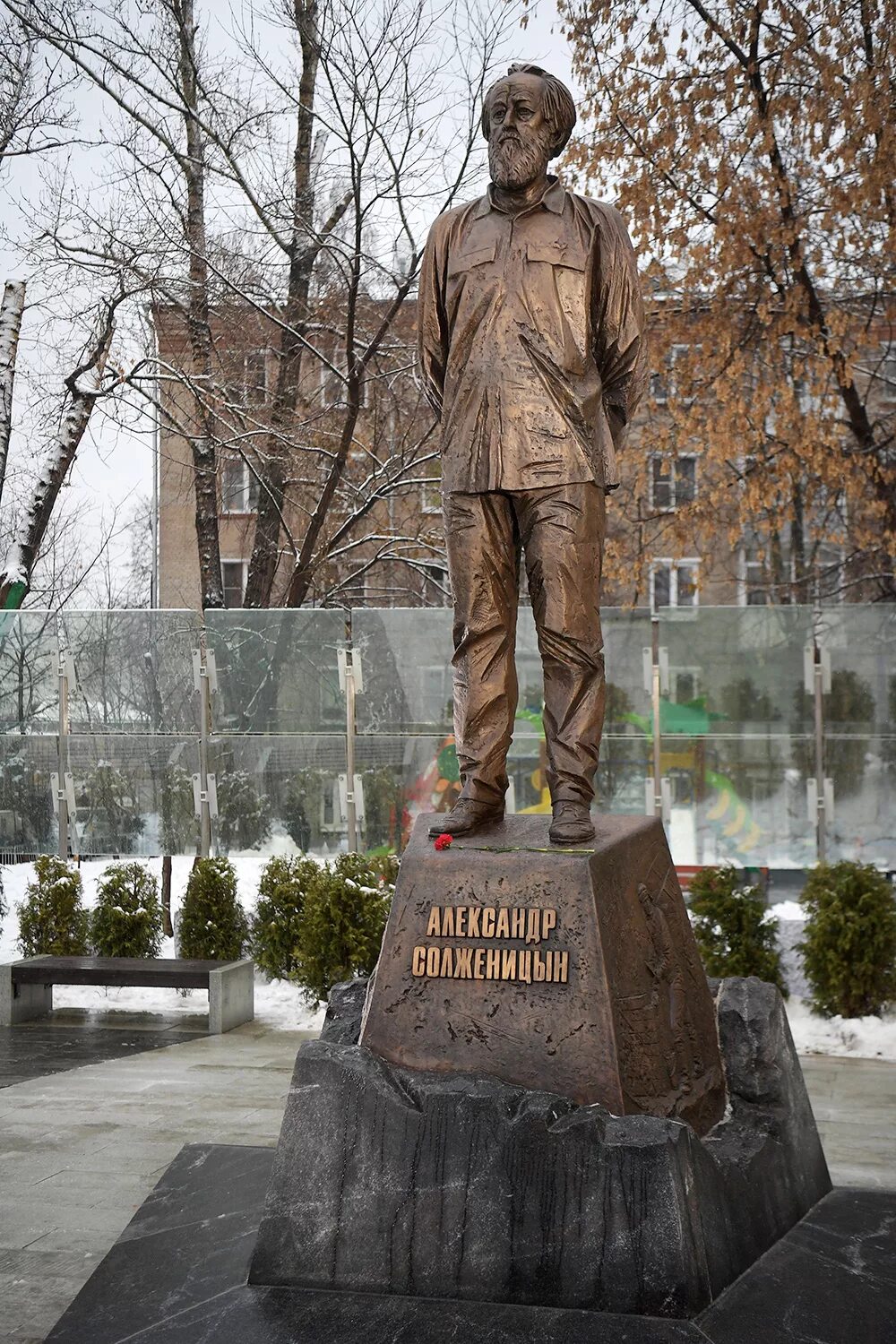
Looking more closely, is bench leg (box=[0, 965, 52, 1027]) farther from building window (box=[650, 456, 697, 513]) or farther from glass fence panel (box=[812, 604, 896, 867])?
building window (box=[650, 456, 697, 513])

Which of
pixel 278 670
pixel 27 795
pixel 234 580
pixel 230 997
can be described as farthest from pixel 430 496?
pixel 234 580

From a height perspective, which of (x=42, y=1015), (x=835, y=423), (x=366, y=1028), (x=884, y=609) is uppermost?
(x=835, y=423)

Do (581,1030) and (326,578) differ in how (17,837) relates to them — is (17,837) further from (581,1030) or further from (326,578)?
(581,1030)

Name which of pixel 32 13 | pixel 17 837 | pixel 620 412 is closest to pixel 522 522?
pixel 620 412

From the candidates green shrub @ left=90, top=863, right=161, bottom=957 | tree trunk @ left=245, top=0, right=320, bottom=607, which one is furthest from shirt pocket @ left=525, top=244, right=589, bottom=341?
tree trunk @ left=245, top=0, right=320, bottom=607

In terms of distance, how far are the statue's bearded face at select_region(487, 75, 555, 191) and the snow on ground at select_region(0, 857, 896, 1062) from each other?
16.4 ft

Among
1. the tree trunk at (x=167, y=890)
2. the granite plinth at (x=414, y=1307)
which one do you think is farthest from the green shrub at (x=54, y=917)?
the granite plinth at (x=414, y=1307)

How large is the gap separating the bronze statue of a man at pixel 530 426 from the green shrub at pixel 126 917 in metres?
5.91

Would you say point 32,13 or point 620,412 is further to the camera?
point 32,13

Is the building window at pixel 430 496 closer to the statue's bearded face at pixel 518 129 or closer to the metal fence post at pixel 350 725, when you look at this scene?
the metal fence post at pixel 350 725

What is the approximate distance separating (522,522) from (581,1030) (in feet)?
5.08

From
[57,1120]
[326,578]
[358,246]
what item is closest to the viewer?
[57,1120]

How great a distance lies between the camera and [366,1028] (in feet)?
13.9

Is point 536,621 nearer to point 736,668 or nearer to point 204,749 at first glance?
point 736,668
